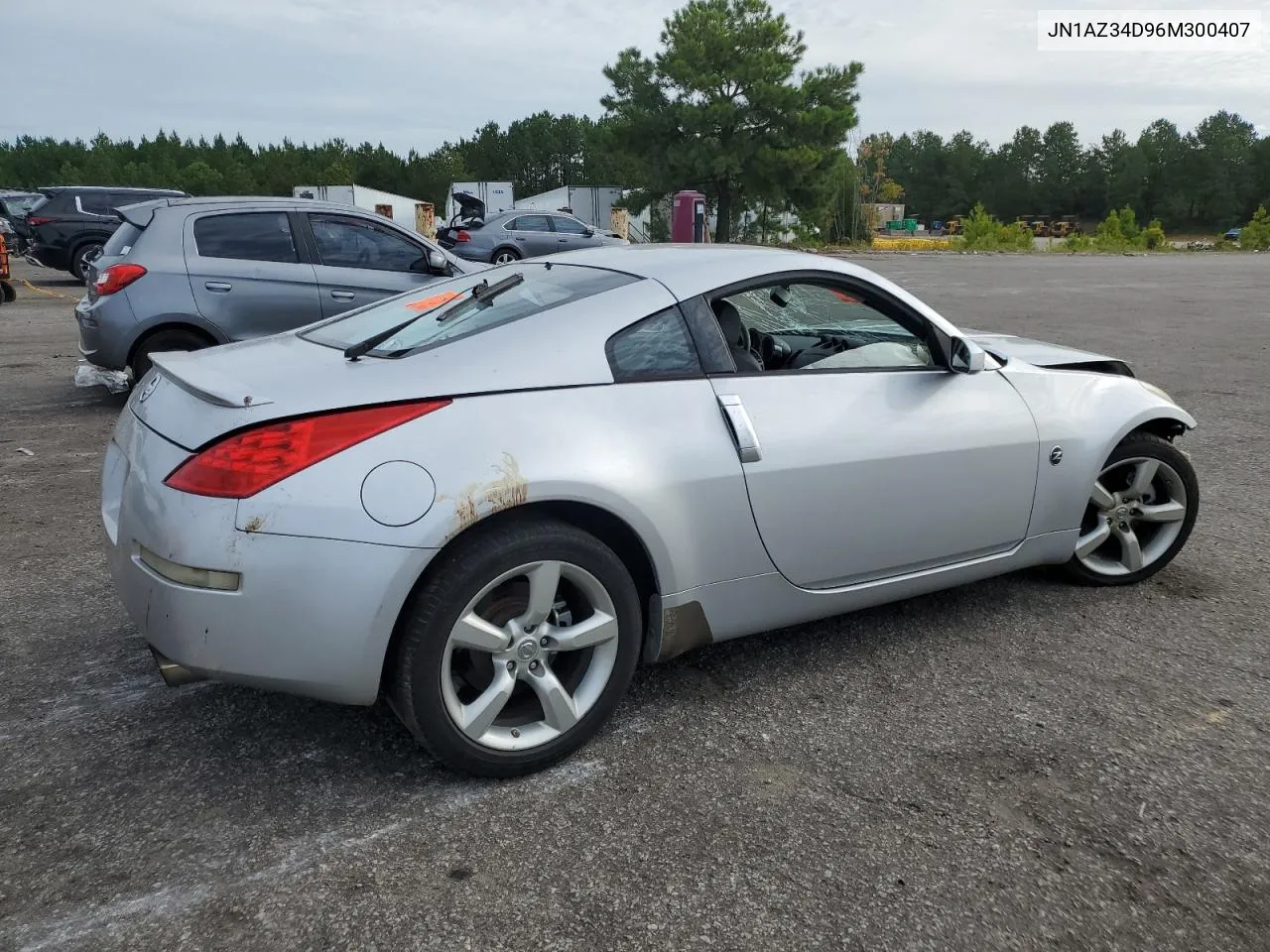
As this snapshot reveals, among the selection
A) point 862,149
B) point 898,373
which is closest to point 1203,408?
point 898,373

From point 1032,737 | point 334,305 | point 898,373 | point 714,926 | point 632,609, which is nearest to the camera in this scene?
point 714,926

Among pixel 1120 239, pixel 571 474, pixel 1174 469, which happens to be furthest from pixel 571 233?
pixel 1120 239

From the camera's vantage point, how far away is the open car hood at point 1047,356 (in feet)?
12.9

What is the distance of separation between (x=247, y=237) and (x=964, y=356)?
598 cm

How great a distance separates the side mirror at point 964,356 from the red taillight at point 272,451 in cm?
192

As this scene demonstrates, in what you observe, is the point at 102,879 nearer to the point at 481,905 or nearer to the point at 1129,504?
the point at 481,905

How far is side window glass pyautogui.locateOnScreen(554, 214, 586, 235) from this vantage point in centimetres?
2319

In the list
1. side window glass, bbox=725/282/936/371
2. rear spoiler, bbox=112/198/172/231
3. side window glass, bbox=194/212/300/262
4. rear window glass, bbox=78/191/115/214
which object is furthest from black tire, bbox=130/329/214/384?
rear window glass, bbox=78/191/115/214

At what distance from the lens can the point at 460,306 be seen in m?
3.25

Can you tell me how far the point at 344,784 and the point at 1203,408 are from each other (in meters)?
7.62

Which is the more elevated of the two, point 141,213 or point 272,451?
point 141,213

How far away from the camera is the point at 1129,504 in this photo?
407cm

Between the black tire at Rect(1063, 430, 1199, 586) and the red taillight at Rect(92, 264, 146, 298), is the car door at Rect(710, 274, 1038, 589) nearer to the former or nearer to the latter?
the black tire at Rect(1063, 430, 1199, 586)

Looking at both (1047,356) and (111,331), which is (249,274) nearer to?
(111,331)
